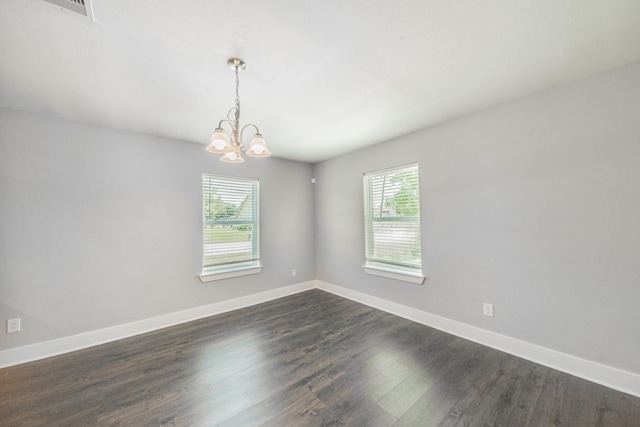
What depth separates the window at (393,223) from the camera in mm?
3156

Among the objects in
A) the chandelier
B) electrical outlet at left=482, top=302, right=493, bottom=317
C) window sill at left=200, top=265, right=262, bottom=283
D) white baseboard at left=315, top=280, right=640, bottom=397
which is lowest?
white baseboard at left=315, top=280, right=640, bottom=397

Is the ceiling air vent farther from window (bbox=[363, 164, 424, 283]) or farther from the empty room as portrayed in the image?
window (bbox=[363, 164, 424, 283])

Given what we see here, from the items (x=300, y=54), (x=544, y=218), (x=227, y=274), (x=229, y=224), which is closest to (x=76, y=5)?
(x=300, y=54)

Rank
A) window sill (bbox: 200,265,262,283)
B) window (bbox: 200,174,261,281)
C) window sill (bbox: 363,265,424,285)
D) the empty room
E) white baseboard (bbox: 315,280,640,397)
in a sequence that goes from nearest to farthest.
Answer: the empty room < white baseboard (bbox: 315,280,640,397) < window sill (bbox: 363,265,424,285) < window sill (bbox: 200,265,262,283) < window (bbox: 200,174,261,281)

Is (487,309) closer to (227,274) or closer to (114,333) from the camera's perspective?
(227,274)

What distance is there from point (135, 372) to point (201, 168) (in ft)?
7.95

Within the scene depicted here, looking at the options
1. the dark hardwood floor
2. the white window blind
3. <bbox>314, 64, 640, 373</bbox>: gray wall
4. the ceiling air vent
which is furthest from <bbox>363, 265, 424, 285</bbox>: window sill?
the ceiling air vent

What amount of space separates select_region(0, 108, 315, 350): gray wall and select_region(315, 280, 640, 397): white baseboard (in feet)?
8.48

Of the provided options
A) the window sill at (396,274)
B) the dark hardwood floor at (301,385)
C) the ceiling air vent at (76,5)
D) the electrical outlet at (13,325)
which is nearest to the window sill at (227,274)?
the dark hardwood floor at (301,385)

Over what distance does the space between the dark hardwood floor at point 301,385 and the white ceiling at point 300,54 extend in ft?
8.04

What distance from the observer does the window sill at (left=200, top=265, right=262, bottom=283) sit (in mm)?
3348

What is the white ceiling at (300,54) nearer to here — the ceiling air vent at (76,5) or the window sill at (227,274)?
the ceiling air vent at (76,5)

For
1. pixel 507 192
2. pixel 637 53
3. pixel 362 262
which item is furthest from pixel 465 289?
pixel 637 53

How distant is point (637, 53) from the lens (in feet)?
5.51
